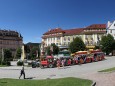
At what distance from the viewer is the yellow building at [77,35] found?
12119 cm

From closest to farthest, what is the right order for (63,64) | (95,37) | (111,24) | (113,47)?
(63,64), (113,47), (111,24), (95,37)

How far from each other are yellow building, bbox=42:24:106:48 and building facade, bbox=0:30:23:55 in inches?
930

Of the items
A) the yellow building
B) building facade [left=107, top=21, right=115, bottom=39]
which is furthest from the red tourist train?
the yellow building

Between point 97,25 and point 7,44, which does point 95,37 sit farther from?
point 7,44

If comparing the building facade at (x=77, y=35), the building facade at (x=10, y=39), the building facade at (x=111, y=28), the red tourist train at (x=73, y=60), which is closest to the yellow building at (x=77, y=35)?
the building facade at (x=77, y=35)

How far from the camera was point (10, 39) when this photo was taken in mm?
158500

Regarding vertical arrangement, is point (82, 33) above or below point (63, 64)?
above

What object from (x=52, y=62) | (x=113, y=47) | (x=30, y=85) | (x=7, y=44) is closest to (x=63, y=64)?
(x=52, y=62)

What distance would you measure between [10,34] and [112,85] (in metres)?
141

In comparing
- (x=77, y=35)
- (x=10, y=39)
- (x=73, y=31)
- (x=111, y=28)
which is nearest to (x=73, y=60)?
(x=111, y=28)

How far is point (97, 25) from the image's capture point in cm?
12262

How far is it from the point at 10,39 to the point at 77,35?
4904cm

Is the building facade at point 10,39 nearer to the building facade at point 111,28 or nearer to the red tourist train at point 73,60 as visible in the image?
the building facade at point 111,28

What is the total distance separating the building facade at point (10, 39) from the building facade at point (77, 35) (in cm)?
2362
